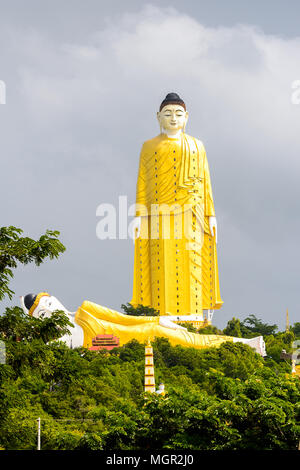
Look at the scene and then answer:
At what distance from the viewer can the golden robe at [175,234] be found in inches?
1658

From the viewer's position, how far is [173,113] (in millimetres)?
42219

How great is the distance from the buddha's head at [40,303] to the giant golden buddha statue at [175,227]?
21.0ft

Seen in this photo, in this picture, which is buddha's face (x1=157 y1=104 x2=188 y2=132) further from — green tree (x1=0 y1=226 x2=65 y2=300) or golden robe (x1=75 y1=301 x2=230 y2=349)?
green tree (x1=0 y1=226 x2=65 y2=300)

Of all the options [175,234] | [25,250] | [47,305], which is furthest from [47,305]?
[25,250]

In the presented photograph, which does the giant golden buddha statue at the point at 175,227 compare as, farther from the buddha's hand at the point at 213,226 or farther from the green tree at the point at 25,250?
the green tree at the point at 25,250

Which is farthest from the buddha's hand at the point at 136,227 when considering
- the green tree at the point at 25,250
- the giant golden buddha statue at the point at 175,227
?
the green tree at the point at 25,250

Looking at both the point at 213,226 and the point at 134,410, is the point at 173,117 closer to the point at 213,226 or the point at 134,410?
the point at 213,226

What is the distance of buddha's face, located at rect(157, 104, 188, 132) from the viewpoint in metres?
42.2

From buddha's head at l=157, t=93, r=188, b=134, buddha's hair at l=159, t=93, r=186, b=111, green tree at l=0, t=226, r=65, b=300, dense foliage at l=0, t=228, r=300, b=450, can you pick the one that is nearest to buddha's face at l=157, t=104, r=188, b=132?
buddha's head at l=157, t=93, r=188, b=134

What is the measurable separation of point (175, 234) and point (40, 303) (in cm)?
926

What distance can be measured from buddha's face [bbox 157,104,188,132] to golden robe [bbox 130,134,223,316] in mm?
711

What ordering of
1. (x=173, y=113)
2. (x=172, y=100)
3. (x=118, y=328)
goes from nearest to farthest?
1. (x=118, y=328)
2. (x=172, y=100)
3. (x=173, y=113)

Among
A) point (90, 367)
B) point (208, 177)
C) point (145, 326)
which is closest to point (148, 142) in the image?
point (208, 177)
